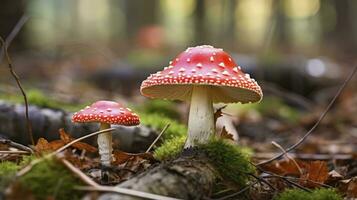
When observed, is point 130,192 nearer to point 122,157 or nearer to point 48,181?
point 48,181

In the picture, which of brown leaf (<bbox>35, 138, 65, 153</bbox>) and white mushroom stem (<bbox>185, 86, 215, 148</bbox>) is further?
white mushroom stem (<bbox>185, 86, 215, 148</bbox>)

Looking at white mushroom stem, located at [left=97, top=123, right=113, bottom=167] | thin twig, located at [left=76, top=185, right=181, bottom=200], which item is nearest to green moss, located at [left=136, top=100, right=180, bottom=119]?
white mushroom stem, located at [left=97, top=123, right=113, bottom=167]

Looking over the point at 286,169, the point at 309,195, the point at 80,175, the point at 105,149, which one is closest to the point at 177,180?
the point at 80,175

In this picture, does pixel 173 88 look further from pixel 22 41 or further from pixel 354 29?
pixel 354 29

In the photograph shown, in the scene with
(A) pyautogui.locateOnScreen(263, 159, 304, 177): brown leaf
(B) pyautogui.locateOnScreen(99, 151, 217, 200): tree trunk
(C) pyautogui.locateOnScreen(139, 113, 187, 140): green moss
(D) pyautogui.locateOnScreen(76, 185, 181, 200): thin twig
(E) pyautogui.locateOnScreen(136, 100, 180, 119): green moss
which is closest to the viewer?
(D) pyautogui.locateOnScreen(76, 185, 181, 200): thin twig

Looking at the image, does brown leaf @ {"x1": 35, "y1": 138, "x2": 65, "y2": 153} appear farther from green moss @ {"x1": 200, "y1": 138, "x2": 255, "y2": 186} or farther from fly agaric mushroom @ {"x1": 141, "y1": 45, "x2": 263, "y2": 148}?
green moss @ {"x1": 200, "y1": 138, "x2": 255, "y2": 186}

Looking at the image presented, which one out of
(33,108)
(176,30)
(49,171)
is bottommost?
(176,30)

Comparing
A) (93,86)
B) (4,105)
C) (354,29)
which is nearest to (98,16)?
(354,29)
